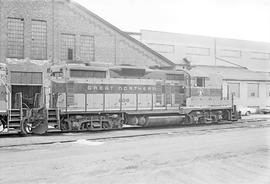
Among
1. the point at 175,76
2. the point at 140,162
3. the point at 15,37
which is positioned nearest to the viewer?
the point at 140,162

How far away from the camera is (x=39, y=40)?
92.2 feet

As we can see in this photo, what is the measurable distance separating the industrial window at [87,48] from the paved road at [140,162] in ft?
54.0

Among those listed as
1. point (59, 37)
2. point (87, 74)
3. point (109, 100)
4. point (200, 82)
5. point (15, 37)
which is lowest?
point (109, 100)

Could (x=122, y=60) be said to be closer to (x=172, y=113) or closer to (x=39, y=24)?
(x=39, y=24)

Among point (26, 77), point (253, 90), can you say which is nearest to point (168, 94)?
point (26, 77)

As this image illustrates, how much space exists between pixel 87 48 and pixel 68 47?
5.44 feet

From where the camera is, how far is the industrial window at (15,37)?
88.6 ft

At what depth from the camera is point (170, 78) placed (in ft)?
68.7

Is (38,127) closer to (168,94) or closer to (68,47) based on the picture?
(168,94)

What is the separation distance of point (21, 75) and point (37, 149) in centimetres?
1541

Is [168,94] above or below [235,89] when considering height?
below

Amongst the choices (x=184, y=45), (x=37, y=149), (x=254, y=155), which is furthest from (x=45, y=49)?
(x=184, y=45)

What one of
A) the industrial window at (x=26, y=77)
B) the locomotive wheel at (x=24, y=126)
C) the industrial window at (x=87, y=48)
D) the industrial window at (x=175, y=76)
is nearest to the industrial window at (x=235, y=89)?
the industrial window at (x=87, y=48)

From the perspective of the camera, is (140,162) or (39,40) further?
(39,40)
